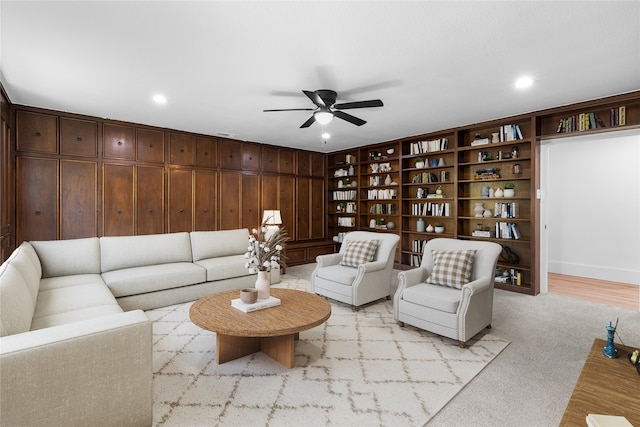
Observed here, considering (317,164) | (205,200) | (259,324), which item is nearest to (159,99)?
(205,200)

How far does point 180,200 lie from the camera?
545 centimetres

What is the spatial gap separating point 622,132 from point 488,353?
11.0 ft

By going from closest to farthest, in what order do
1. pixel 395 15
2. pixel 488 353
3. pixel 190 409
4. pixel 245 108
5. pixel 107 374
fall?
pixel 107 374 → pixel 190 409 → pixel 395 15 → pixel 488 353 → pixel 245 108

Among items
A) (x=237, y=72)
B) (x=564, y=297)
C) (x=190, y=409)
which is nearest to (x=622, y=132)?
(x=564, y=297)

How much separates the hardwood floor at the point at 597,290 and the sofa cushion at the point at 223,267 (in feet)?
15.1

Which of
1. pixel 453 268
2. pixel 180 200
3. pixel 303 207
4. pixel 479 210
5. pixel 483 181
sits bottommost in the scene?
pixel 453 268

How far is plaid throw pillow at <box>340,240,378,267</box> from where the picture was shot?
4020mm

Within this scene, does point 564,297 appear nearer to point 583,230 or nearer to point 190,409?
point 583,230

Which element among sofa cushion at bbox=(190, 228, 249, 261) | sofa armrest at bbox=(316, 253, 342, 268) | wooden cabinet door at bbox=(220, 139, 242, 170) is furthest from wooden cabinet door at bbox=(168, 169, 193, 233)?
sofa armrest at bbox=(316, 253, 342, 268)

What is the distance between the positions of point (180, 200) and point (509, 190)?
5.35 meters

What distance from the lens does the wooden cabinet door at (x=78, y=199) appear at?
444 centimetres

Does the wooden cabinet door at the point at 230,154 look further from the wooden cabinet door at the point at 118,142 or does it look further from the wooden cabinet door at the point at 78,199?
the wooden cabinet door at the point at 78,199

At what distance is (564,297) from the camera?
434 centimetres

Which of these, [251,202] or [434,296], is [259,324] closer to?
[434,296]
